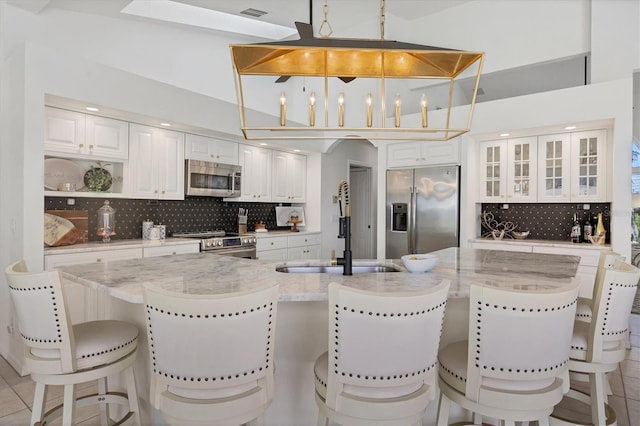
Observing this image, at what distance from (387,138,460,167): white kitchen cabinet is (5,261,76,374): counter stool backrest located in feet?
14.4

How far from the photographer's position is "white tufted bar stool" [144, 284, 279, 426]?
1.24 m

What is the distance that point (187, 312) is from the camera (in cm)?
123

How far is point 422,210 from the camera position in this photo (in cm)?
500

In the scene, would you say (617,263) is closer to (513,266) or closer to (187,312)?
(513,266)

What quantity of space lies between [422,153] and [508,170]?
3.51 ft

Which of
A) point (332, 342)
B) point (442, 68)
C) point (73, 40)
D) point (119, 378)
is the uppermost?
point (73, 40)

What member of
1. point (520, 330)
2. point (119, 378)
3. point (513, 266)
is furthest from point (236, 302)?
point (513, 266)

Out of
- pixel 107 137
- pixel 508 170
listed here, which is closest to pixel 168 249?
pixel 107 137

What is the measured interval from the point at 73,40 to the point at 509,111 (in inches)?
184

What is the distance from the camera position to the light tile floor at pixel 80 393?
2.38m

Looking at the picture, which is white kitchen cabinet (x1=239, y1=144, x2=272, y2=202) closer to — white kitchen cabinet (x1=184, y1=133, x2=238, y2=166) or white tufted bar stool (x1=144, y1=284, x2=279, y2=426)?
white kitchen cabinet (x1=184, y1=133, x2=238, y2=166)

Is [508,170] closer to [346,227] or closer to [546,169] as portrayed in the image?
[546,169]

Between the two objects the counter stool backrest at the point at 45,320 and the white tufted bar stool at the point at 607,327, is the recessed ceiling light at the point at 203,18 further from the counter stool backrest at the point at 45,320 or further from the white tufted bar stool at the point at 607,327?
the white tufted bar stool at the point at 607,327

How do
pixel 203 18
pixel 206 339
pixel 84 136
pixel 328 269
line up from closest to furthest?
pixel 206 339 < pixel 328 269 < pixel 84 136 < pixel 203 18
